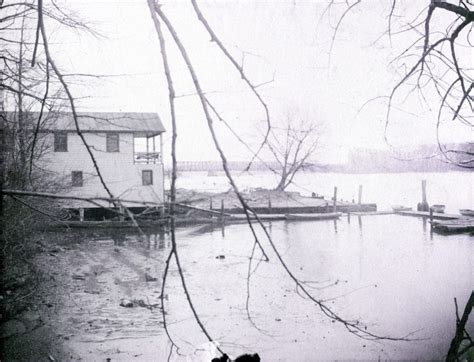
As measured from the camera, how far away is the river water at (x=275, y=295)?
24.6 feet

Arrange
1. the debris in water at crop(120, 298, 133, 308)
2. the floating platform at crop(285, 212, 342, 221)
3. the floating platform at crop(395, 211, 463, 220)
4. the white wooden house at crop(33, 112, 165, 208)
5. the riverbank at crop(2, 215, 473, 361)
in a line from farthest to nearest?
the floating platform at crop(285, 212, 342, 221) < the floating platform at crop(395, 211, 463, 220) < the white wooden house at crop(33, 112, 165, 208) < the debris in water at crop(120, 298, 133, 308) < the riverbank at crop(2, 215, 473, 361)

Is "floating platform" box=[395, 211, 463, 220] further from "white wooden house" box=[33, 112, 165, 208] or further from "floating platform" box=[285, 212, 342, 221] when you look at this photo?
"white wooden house" box=[33, 112, 165, 208]

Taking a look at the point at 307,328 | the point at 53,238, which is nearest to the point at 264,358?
the point at 307,328

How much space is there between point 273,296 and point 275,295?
0.35 feet

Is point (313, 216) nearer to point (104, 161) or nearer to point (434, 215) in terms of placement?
point (434, 215)

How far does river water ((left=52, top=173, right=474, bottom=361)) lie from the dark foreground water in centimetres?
3

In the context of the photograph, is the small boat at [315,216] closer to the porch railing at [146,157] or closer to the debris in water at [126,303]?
the porch railing at [146,157]

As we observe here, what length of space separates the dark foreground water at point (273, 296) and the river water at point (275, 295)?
0.10 feet

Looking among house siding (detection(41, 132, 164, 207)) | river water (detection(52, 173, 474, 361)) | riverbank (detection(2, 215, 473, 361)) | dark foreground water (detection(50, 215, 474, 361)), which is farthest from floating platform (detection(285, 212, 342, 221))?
house siding (detection(41, 132, 164, 207))

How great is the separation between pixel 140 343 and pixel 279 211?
68.9ft

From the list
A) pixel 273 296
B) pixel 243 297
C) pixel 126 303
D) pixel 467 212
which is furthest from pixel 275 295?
pixel 467 212

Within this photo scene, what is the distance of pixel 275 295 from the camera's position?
1050 cm

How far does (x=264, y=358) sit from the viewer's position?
23.3ft

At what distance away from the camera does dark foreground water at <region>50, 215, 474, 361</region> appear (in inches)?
296
